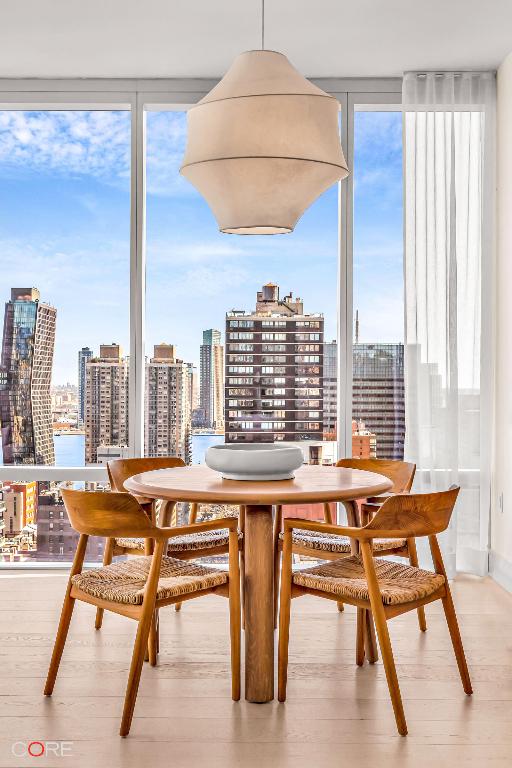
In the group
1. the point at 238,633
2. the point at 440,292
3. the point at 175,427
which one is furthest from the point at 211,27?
the point at 238,633

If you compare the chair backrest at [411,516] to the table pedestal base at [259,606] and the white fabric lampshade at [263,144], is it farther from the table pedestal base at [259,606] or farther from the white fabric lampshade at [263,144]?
the white fabric lampshade at [263,144]

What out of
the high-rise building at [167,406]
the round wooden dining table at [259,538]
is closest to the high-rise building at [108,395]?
the high-rise building at [167,406]

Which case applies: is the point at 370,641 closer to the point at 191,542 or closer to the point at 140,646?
the point at 191,542

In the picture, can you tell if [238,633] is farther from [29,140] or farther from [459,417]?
[29,140]

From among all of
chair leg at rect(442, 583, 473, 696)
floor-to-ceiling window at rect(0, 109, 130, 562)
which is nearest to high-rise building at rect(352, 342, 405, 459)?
floor-to-ceiling window at rect(0, 109, 130, 562)

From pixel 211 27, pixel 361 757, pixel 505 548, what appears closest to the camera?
pixel 361 757

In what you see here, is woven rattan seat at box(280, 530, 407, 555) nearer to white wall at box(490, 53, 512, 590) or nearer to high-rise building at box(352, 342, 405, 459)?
white wall at box(490, 53, 512, 590)
